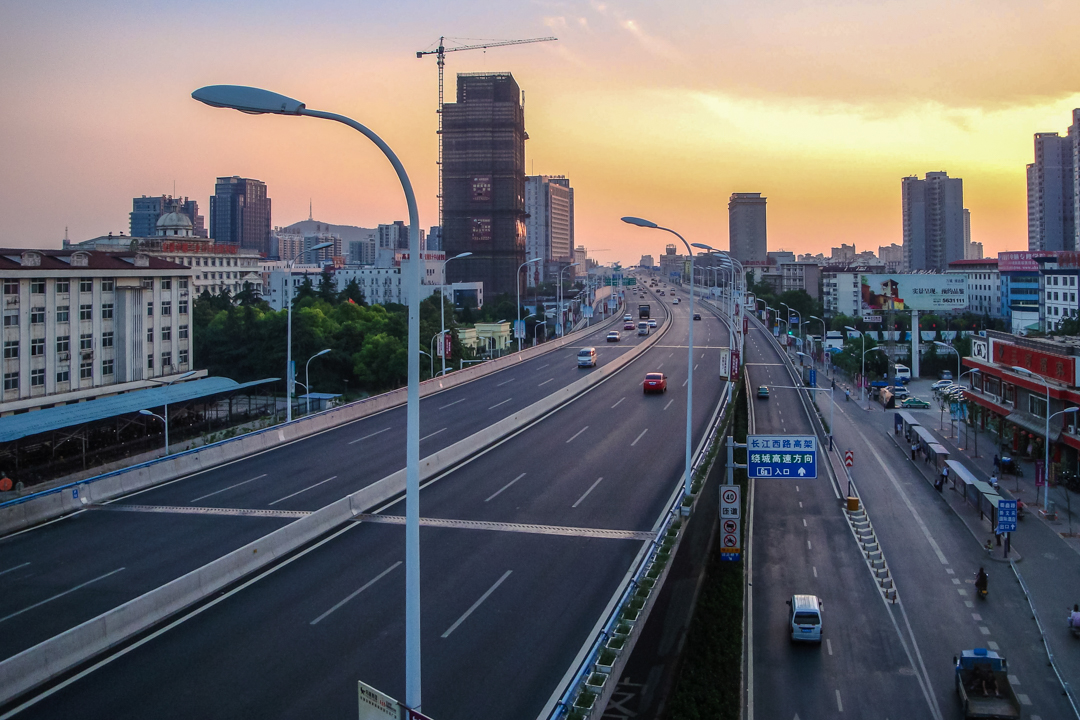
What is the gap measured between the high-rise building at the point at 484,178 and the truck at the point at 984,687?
150 m

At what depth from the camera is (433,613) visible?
16.5 metres

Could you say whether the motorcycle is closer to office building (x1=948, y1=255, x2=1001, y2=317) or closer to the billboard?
the billboard

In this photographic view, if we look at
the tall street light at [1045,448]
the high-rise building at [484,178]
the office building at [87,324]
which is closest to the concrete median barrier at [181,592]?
the office building at [87,324]

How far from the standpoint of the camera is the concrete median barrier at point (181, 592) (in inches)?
528

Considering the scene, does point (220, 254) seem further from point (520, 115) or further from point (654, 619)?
point (654, 619)

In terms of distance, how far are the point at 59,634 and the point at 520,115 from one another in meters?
171

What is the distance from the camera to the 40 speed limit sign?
2234 centimetres

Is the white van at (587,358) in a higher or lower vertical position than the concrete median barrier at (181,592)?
higher

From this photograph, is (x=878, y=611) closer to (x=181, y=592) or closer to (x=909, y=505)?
(x=909, y=505)

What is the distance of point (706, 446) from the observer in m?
32.1

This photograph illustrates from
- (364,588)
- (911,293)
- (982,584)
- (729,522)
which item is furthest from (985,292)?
(364,588)

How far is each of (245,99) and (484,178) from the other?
536 feet

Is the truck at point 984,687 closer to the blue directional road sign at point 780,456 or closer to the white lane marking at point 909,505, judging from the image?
the blue directional road sign at point 780,456

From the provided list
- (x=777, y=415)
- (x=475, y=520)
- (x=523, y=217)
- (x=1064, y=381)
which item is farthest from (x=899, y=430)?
(x=523, y=217)
